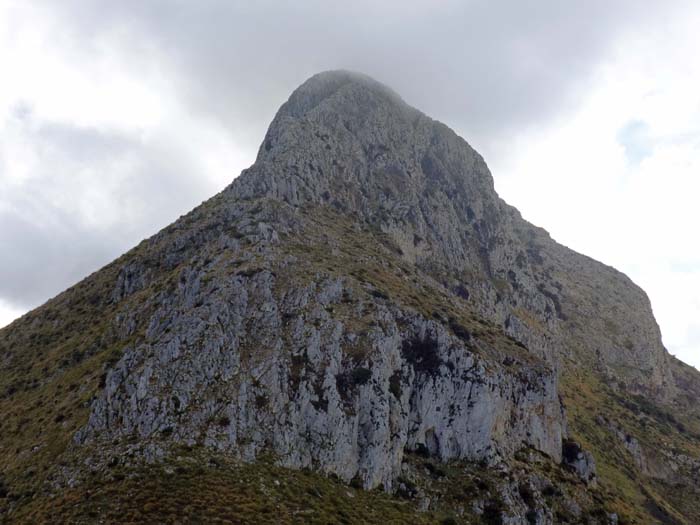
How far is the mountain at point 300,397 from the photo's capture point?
152 feet

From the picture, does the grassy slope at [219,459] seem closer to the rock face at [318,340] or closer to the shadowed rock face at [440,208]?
the rock face at [318,340]

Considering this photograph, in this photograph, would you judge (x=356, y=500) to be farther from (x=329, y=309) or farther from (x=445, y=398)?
(x=329, y=309)

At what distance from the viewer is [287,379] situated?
5747 cm

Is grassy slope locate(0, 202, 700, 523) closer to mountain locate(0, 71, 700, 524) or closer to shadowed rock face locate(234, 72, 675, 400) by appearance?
mountain locate(0, 71, 700, 524)

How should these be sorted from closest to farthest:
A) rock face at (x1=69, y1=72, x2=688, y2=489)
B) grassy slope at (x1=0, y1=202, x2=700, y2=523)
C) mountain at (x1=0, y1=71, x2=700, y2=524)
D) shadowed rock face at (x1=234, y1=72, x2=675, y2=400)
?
grassy slope at (x1=0, y1=202, x2=700, y2=523)
mountain at (x1=0, y1=71, x2=700, y2=524)
rock face at (x1=69, y1=72, x2=688, y2=489)
shadowed rock face at (x1=234, y1=72, x2=675, y2=400)

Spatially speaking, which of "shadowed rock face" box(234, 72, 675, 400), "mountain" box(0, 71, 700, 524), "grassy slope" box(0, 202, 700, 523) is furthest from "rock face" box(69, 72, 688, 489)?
"grassy slope" box(0, 202, 700, 523)

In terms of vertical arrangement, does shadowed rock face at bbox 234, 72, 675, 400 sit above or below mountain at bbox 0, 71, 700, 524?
above

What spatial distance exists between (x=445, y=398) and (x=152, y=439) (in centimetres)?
3774

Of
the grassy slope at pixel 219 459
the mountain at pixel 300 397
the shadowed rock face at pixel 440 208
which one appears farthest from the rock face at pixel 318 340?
the grassy slope at pixel 219 459

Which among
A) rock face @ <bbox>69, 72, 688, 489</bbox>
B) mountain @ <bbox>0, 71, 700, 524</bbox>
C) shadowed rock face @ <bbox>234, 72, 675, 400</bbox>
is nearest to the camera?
mountain @ <bbox>0, 71, 700, 524</bbox>

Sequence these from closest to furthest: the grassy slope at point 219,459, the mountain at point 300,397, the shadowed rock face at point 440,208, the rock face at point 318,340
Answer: the grassy slope at point 219,459
the mountain at point 300,397
the rock face at point 318,340
the shadowed rock face at point 440,208

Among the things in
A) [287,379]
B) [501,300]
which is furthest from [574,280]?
[287,379]

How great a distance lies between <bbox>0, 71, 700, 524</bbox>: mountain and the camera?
46281 mm

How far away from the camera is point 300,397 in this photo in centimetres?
5612
